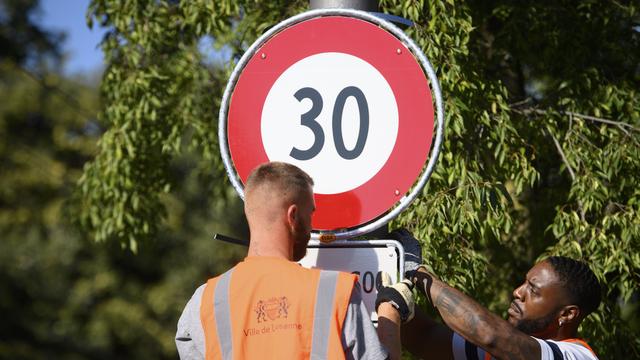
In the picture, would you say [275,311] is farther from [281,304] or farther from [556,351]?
[556,351]

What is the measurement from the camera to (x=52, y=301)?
20.4 metres

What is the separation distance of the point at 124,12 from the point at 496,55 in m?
2.42

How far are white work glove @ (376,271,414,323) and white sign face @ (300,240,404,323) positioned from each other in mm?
63

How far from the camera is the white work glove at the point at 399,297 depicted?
2.36 meters

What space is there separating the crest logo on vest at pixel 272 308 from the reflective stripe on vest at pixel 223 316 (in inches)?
3.8

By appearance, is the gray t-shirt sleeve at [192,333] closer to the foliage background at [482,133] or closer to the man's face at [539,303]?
the man's face at [539,303]

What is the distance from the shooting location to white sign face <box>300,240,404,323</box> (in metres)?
2.47

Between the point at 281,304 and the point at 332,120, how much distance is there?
60 centimetres

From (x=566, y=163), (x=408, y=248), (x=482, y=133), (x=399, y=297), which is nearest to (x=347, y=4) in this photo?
(x=408, y=248)

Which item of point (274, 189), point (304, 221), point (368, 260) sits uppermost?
point (274, 189)

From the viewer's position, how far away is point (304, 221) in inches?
96.0

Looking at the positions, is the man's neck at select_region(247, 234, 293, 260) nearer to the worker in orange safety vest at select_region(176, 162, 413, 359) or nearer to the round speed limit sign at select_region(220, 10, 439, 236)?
the worker in orange safety vest at select_region(176, 162, 413, 359)

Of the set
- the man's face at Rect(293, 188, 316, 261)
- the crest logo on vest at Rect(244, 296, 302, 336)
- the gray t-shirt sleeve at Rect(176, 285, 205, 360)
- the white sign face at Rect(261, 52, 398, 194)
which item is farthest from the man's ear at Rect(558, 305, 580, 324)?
the gray t-shirt sleeve at Rect(176, 285, 205, 360)

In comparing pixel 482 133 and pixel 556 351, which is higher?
pixel 482 133
